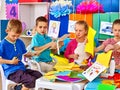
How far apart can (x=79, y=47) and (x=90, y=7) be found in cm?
73

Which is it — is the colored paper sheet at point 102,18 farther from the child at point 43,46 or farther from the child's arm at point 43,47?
the child's arm at point 43,47

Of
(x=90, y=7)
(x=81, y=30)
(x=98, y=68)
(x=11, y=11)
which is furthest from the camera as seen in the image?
(x=11, y=11)

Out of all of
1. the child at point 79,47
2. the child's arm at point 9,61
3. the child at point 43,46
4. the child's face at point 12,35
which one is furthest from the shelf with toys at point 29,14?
the child's arm at point 9,61

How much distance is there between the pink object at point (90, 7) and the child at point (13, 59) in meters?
1.03

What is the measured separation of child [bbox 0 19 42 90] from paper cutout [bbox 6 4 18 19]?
4.92 ft

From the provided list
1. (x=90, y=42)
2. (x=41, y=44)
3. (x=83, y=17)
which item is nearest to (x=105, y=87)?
(x=90, y=42)

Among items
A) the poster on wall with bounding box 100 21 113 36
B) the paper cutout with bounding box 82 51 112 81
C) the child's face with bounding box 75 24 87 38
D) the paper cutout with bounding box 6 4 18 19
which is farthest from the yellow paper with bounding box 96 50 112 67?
the paper cutout with bounding box 6 4 18 19

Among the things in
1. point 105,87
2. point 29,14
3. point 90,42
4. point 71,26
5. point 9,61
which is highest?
point 29,14

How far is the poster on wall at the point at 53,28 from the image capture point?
3283mm

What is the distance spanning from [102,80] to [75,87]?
0.61 ft

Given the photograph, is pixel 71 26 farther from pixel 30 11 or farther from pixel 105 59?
pixel 105 59

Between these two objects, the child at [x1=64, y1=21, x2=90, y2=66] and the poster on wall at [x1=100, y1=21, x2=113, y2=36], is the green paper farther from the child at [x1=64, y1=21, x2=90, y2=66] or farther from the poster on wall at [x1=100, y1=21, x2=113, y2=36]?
the poster on wall at [x1=100, y1=21, x2=113, y2=36]

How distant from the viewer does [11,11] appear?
145 inches

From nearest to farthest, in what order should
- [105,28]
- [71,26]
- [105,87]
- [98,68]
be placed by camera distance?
[105,87] < [98,68] < [105,28] < [71,26]
